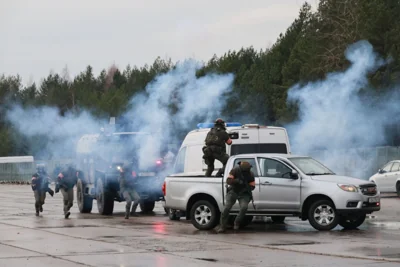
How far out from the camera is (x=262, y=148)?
21.9 meters

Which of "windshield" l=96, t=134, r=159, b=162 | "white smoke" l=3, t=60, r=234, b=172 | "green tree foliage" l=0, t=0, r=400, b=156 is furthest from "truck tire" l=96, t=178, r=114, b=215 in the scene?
"green tree foliage" l=0, t=0, r=400, b=156

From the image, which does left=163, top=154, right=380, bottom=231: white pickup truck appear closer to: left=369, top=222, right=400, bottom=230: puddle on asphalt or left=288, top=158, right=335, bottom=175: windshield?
left=288, top=158, right=335, bottom=175: windshield

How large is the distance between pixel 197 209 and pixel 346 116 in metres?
18.9

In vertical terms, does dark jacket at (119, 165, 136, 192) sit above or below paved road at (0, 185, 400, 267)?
above

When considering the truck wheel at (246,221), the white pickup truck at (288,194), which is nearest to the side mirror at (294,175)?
the white pickup truck at (288,194)

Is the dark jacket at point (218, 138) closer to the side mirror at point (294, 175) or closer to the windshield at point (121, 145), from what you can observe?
the side mirror at point (294, 175)

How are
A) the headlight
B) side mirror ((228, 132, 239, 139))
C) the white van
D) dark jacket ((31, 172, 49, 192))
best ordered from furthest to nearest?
dark jacket ((31, 172, 49, 192))
the white van
side mirror ((228, 132, 239, 139))
the headlight

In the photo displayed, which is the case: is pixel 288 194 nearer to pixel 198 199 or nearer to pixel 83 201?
pixel 198 199

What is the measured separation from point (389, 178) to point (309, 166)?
15020 millimetres

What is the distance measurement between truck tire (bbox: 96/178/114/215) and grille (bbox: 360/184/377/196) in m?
9.14

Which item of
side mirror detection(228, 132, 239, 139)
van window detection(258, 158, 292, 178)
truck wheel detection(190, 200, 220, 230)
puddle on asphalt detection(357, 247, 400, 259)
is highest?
side mirror detection(228, 132, 239, 139)

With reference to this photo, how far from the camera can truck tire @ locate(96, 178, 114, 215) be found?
25.4 metres

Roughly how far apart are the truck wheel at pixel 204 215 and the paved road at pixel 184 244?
12.3 inches

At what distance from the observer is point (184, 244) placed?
16.2 metres
